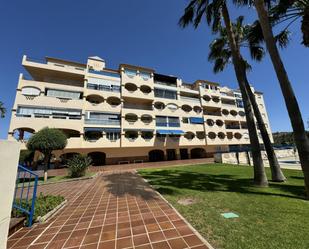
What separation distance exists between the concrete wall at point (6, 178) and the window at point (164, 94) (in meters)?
27.2

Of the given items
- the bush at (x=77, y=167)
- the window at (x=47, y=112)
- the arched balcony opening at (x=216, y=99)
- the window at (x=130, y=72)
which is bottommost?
the bush at (x=77, y=167)

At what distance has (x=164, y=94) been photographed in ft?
98.3

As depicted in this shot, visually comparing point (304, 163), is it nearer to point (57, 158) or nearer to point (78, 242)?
point (78, 242)

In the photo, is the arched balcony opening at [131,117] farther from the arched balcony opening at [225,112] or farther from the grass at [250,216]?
the arched balcony opening at [225,112]

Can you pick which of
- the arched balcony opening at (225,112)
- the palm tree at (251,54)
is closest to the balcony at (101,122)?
the palm tree at (251,54)

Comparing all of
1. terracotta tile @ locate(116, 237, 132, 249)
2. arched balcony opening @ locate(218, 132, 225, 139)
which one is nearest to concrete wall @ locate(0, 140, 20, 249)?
terracotta tile @ locate(116, 237, 132, 249)

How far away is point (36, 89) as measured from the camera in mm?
20484

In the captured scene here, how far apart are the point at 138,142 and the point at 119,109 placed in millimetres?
6289

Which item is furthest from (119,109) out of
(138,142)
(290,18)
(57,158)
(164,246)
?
(164,246)

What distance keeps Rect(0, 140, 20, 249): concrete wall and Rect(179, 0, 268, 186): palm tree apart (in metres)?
9.75

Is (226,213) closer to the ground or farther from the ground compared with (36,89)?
closer to the ground

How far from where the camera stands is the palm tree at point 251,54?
9.09 metres

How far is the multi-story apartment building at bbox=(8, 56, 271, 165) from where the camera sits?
20.6 metres

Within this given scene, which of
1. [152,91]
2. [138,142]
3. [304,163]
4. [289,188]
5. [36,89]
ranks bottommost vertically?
[289,188]
